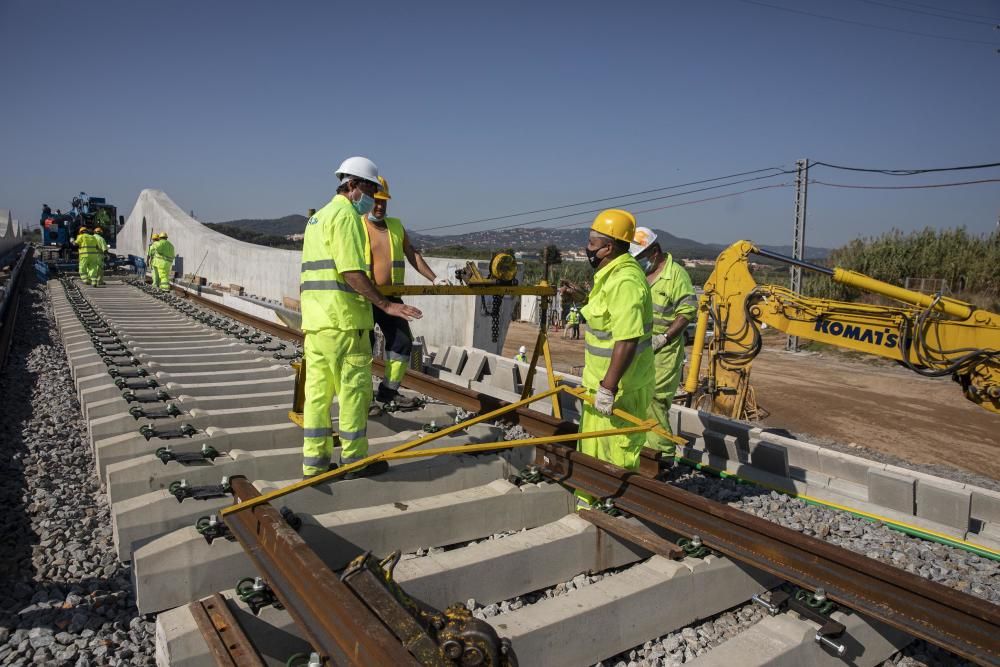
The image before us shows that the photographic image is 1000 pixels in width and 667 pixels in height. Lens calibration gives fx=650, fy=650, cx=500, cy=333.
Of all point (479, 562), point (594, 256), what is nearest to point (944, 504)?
point (594, 256)

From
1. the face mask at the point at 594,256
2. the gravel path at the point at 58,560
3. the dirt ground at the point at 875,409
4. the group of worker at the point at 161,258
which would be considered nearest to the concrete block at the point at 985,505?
the face mask at the point at 594,256

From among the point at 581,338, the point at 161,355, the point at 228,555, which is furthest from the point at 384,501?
the point at 581,338

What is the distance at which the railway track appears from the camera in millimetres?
2381

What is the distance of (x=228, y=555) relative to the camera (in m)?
2.81

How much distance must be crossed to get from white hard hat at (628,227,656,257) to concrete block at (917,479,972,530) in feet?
8.42

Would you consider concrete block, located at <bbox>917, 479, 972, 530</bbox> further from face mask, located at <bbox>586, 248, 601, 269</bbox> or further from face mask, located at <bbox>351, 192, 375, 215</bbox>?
face mask, located at <bbox>351, 192, 375, 215</bbox>

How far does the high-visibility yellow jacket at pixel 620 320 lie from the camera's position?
11.9 feet

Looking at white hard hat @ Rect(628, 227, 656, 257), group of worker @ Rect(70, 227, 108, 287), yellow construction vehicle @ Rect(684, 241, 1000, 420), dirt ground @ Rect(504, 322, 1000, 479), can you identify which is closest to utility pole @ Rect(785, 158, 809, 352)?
dirt ground @ Rect(504, 322, 1000, 479)

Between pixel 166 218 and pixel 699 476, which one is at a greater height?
pixel 166 218

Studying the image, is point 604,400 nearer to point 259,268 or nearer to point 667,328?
point 667,328

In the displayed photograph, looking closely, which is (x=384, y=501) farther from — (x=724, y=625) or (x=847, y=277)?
(x=847, y=277)

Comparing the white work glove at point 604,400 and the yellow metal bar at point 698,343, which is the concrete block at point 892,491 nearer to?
the white work glove at point 604,400

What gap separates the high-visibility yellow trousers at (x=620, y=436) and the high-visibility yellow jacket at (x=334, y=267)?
150 cm

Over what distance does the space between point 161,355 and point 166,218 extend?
26.2 m
